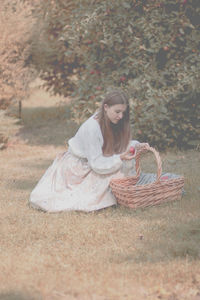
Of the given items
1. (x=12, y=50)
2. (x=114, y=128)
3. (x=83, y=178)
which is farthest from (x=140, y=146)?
(x=12, y=50)

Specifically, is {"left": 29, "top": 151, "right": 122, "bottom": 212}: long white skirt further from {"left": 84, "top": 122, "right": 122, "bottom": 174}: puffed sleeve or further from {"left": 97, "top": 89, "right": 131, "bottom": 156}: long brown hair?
{"left": 97, "top": 89, "right": 131, "bottom": 156}: long brown hair

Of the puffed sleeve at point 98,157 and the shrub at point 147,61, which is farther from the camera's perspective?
the shrub at point 147,61

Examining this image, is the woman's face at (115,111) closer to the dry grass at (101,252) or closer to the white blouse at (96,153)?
the white blouse at (96,153)

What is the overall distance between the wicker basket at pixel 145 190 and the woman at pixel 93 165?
0.11 meters

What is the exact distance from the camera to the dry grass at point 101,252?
2896 mm

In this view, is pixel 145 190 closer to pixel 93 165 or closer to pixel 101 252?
pixel 93 165

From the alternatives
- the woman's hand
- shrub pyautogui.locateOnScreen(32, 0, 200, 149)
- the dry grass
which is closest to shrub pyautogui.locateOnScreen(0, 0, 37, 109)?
shrub pyautogui.locateOnScreen(32, 0, 200, 149)

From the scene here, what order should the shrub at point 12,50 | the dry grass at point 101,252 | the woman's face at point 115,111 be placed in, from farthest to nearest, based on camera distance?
the shrub at point 12,50 < the woman's face at point 115,111 < the dry grass at point 101,252

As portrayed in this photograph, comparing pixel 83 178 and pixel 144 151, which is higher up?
pixel 144 151

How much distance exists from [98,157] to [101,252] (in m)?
1.18

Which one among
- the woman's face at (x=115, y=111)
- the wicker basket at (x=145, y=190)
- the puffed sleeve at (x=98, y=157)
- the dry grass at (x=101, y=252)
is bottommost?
the dry grass at (x=101, y=252)

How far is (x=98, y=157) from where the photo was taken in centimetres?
449

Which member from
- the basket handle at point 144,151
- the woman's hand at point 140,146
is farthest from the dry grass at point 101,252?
the woman's hand at point 140,146

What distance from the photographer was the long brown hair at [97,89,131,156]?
448cm
